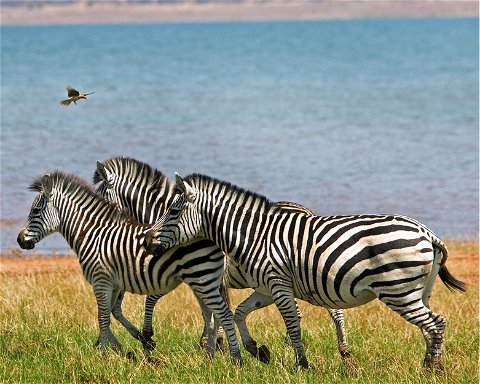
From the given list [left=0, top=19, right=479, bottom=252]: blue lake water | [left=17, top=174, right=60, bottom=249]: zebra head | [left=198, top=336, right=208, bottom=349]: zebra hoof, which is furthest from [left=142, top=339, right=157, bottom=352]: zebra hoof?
[left=0, top=19, right=479, bottom=252]: blue lake water

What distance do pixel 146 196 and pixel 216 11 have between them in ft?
583

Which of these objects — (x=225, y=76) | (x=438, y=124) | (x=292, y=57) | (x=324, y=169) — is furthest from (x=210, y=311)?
(x=292, y=57)

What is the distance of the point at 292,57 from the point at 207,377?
68434mm

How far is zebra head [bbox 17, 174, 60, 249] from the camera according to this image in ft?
30.3

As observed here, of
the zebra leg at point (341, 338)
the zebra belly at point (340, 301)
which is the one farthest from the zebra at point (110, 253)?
the zebra leg at point (341, 338)

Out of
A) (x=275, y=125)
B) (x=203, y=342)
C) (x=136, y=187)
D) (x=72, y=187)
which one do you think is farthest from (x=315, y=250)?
(x=275, y=125)

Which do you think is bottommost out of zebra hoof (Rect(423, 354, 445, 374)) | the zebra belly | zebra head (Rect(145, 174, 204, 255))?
zebra hoof (Rect(423, 354, 445, 374))

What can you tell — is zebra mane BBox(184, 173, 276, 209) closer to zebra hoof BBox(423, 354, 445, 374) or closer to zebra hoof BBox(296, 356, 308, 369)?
zebra hoof BBox(296, 356, 308, 369)

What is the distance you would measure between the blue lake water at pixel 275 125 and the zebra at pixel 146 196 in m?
7.11

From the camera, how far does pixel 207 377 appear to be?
324 inches

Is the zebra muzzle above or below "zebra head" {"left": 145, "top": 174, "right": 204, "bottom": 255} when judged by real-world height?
below

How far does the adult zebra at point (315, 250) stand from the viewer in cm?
780

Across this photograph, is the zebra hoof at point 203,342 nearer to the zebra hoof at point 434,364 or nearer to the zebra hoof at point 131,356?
the zebra hoof at point 131,356

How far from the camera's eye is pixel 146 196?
9.57 m
